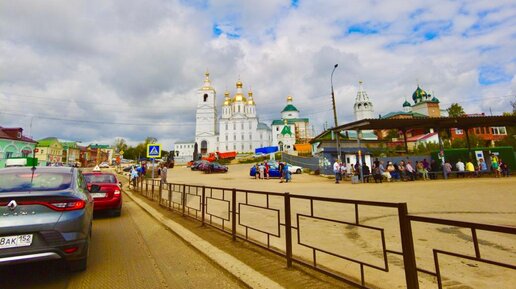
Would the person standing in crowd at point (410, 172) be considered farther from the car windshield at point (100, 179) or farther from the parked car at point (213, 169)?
the parked car at point (213, 169)

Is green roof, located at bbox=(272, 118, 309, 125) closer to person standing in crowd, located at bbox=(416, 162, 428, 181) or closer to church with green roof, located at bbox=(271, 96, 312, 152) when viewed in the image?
church with green roof, located at bbox=(271, 96, 312, 152)

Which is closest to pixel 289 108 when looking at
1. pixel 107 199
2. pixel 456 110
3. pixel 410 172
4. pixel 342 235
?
pixel 456 110

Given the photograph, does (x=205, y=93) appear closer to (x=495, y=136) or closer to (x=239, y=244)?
(x=495, y=136)

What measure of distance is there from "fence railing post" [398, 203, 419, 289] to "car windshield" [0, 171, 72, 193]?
4.52m

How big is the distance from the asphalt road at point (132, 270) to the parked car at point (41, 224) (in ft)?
1.10

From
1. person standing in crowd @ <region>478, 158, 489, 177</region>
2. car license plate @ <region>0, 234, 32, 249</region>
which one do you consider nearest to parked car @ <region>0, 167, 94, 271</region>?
car license plate @ <region>0, 234, 32, 249</region>

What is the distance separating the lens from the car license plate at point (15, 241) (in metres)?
3.20

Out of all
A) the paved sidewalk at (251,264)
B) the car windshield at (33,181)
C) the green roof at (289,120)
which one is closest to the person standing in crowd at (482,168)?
the paved sidewalk at (251,264)

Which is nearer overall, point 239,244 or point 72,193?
point 72,193

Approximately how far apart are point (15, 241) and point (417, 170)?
25.4 metres

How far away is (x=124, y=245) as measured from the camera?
5.72 metres

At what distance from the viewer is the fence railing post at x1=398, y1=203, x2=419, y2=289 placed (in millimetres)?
2471

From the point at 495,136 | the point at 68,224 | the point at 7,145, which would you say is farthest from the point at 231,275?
the point at 495,136

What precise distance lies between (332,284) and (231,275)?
4.66ft
